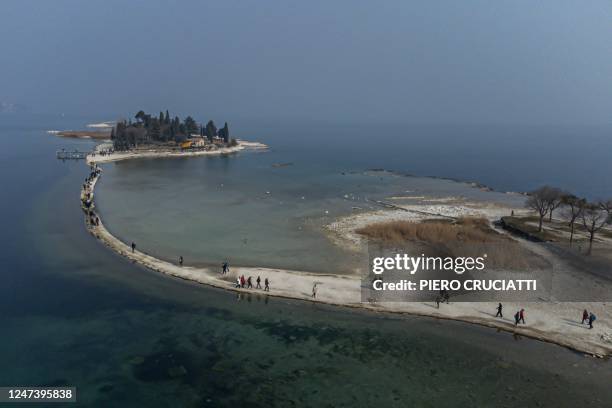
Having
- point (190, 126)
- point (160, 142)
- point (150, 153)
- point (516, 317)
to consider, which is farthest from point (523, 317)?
point (190, 126)


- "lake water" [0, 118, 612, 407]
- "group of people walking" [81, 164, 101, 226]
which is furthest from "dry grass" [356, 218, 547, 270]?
"group of people walking" [81, 164, 101, 226]

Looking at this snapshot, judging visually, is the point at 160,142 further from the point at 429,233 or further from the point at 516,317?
A: the point at 516,317

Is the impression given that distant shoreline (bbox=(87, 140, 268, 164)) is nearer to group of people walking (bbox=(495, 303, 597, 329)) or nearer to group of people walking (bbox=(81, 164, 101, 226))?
group of people walking (bbox=(81, 164, 101, 226))

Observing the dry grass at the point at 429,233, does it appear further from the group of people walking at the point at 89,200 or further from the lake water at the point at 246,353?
the group of people walking at the point at 89,200

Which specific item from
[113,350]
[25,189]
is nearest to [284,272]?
[113,350]

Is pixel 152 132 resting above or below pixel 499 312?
above
